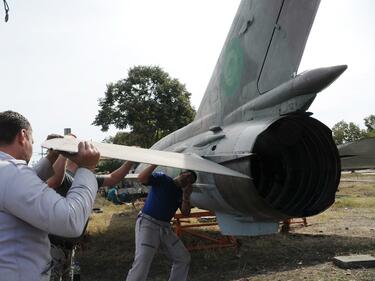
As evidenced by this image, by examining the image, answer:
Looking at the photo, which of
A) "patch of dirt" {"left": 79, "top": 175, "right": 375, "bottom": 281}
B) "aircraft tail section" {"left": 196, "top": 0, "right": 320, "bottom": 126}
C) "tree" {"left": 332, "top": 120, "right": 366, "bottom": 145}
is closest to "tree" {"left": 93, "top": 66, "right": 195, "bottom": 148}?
"patch of dirt" {"left": 79, "top": 175, "right": 375, "bottom": 281}

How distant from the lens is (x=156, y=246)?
15.9 ft

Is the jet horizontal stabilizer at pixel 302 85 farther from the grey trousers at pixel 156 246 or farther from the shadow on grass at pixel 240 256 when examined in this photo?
the shadow on grass at pixel 240 256

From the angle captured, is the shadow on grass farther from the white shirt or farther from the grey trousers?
the white shirt

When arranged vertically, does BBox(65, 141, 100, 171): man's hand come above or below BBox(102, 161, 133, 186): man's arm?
above

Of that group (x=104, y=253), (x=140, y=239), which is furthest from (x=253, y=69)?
(x=104, y=253)

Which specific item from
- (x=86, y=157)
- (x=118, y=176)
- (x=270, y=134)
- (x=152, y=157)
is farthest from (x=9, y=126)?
(x=270, y=134)

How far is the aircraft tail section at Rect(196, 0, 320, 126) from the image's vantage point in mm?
4414

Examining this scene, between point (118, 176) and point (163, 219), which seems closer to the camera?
point (118, 176)

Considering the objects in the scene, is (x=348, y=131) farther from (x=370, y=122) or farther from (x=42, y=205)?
(x=42, y=205)

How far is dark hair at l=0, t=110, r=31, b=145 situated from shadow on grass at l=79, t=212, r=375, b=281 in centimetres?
450

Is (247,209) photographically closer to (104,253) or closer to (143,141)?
→ (104,253)

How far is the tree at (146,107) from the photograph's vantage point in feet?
99.7

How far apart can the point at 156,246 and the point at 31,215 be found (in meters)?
3.34

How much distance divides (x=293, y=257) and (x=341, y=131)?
79.3 metres
